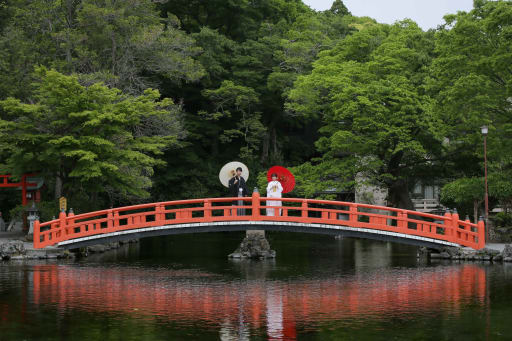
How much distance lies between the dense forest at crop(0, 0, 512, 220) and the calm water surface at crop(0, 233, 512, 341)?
666 centimetres

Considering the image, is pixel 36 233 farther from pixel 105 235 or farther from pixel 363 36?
pixel 363 36

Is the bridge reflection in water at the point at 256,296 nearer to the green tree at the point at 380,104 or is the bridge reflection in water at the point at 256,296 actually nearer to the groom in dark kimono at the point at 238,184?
the groom in dark kimono at the point at 238,184

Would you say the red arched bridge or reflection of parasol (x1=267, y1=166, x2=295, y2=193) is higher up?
reflection of parasol (x1=267, y1=166, x2=295, y2=193)

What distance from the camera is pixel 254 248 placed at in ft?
97.8

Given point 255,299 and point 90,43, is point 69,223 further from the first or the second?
point 90,43

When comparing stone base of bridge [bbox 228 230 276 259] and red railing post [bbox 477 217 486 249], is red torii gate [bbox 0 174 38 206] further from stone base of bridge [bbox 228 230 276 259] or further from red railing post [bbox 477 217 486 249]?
red railing post [bbox 477 217 486 249]

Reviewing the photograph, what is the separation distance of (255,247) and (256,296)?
10.4 m

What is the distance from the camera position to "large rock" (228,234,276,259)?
29.8 meters

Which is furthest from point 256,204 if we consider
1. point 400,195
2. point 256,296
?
point 400,195

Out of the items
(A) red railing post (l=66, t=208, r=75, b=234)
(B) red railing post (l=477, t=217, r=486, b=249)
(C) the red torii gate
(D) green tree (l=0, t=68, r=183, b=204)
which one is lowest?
(B) red railing post (l=477, t=217, r=486, b=249)

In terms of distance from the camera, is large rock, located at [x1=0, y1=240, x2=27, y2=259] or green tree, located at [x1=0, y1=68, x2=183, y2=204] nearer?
large rock, located at [x1=0, y1=240, x2=27, y2=259]

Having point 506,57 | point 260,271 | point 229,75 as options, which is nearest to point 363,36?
point 506,57

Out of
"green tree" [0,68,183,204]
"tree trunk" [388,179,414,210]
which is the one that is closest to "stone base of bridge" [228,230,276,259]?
"green tree" [0,68,183,204]

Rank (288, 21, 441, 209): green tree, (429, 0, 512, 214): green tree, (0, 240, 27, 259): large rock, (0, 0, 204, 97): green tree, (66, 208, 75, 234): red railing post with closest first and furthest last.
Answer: (66, 208, 75, 234): red railing post < (0, 240, 27, 259): large rock < (429, 0, 512, 214): green tree < (288, 21, 441, 209): green tree < (0, 0, 204, 97): green tree
